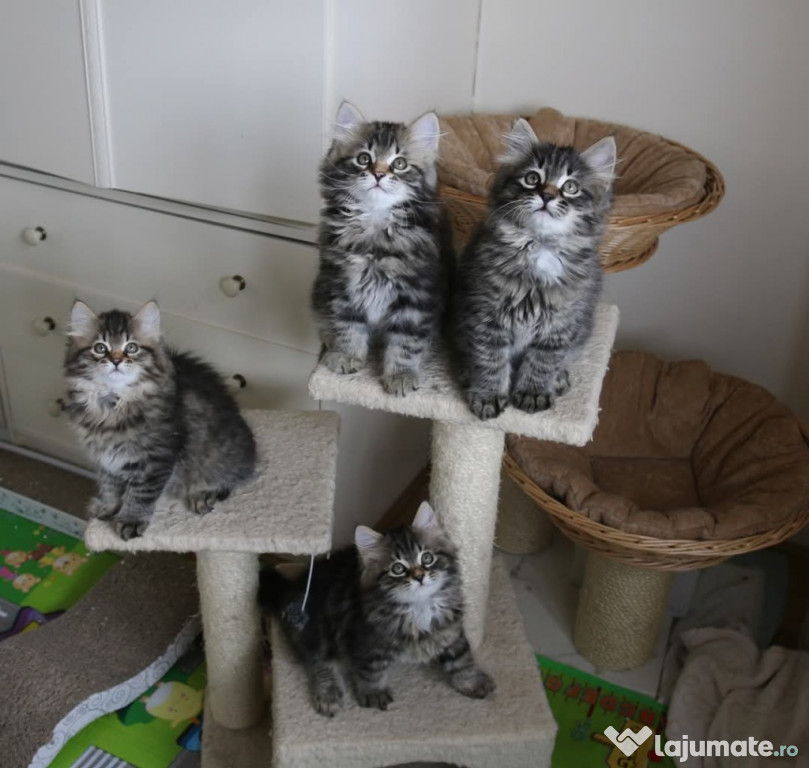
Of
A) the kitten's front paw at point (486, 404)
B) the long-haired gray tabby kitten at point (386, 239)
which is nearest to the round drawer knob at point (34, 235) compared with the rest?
the long-haired gray tabby kitten at point (386, 239)

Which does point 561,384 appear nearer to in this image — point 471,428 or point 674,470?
point 471,428

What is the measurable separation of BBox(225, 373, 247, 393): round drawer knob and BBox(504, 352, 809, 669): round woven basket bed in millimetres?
596

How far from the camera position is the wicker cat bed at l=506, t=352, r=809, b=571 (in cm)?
160

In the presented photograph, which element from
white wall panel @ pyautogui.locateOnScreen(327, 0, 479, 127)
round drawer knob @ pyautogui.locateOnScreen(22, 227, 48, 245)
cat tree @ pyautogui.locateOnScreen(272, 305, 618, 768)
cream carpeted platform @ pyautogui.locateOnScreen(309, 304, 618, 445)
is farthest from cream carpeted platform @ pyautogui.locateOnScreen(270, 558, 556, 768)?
round drawer knob @ pyautogui.locateOnScreen(22, 227, 48, 245)

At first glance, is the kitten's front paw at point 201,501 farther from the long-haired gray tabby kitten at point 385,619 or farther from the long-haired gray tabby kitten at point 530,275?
the long-haired gray tabby kitten at point 530,275

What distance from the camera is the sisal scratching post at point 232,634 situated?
4.93 ft

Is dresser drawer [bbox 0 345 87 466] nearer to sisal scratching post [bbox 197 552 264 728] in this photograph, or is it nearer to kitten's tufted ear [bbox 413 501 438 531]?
sisal scratching post [bbox 197 552 264 728]

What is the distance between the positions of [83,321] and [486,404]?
62 cm

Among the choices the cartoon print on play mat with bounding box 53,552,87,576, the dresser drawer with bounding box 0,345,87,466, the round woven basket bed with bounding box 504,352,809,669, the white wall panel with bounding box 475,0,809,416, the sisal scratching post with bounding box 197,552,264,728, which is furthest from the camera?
the dresser drawer with bounding box 0,345,87,466

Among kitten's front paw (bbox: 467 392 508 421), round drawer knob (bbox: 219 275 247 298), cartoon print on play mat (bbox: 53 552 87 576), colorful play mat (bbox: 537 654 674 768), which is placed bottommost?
colorful play mat (bbox: 537 654 674 768)

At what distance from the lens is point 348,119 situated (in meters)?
1.28

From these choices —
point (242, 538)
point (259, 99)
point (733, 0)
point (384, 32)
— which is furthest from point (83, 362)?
point (733, 0)

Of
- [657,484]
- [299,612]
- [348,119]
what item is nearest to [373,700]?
[299,612]

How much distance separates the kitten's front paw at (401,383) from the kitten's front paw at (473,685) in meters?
0.52
